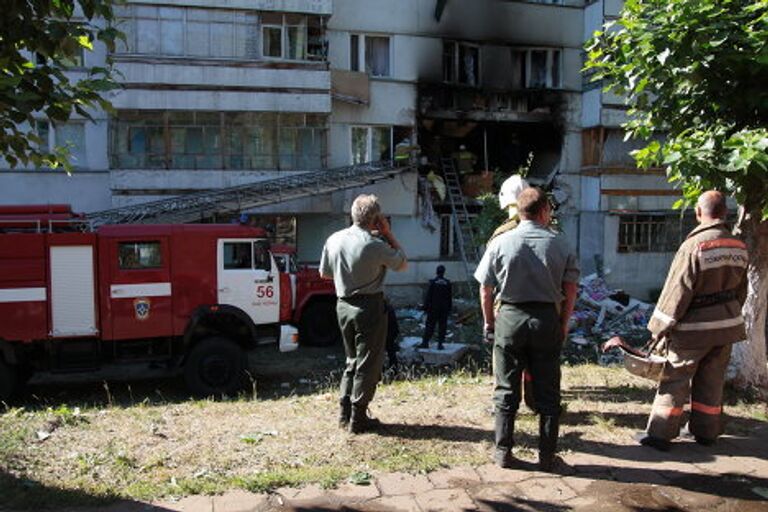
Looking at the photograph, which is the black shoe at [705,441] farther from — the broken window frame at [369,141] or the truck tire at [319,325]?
the broken window frame at [369,141]

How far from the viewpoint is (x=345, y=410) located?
16.1ft

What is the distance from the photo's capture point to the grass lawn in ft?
13.0

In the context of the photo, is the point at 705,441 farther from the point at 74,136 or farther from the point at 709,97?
the point at 74,136

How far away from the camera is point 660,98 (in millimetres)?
5934

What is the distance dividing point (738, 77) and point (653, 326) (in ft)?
7.36

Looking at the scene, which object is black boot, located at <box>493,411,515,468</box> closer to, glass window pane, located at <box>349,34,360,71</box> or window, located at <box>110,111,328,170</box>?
window, located at <box>110,111,328,170</box>

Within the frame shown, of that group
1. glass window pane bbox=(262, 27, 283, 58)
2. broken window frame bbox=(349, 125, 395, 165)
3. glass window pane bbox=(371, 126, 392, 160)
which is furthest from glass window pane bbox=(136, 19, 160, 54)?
glass window pane bbox=(371, 126, 392, 160)

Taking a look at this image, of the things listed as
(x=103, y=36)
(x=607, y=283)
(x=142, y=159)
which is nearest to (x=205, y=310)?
(x=103, y=36)

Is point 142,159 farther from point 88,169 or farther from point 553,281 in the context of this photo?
point 553,281

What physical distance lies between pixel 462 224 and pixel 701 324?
52.2 ft

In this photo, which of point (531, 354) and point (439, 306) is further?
point (439, 306)

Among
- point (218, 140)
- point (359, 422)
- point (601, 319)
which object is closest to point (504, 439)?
point (359, 422)

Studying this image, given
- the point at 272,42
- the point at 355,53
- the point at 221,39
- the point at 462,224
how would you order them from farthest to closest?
the point at 462,224
the point at 355,53
the point at 272,42
the point at 221,39

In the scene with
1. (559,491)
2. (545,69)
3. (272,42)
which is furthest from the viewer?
(545,69)
